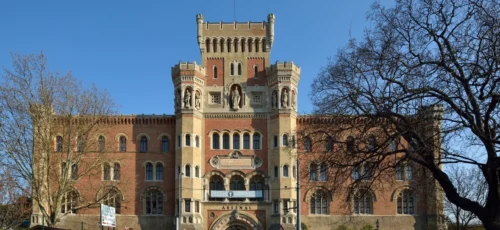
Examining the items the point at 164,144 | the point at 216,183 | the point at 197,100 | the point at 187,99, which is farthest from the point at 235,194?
the point at 187,99

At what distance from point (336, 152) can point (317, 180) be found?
2888cm

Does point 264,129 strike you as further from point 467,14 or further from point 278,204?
point 467,14

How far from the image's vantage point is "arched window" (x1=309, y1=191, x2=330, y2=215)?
51125 mm

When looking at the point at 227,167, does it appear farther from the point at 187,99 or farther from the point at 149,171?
the point at 149,171

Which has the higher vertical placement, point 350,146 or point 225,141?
point 225,141

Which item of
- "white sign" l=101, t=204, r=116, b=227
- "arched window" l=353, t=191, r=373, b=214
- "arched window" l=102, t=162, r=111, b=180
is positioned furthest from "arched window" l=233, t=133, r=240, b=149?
"white sign" l=101, t=204, r=116, b=227

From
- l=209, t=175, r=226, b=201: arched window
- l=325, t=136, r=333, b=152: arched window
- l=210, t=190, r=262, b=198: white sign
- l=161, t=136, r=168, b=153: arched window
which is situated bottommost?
l=210, t=190, r=262, b=198: white sign

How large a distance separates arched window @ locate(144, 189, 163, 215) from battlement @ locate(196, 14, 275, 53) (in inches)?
515

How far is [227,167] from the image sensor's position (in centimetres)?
5100

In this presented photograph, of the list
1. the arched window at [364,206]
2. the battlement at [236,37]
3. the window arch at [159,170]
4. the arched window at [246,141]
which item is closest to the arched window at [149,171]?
the window arch at [159,170]

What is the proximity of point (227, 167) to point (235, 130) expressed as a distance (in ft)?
10.7

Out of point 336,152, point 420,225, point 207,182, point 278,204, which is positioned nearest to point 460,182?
point 420,225

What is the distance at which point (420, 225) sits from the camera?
50.7 meters

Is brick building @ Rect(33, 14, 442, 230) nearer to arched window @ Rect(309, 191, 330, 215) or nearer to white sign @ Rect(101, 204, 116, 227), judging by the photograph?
arched window @ Rect(309, 191, 330, 215)
